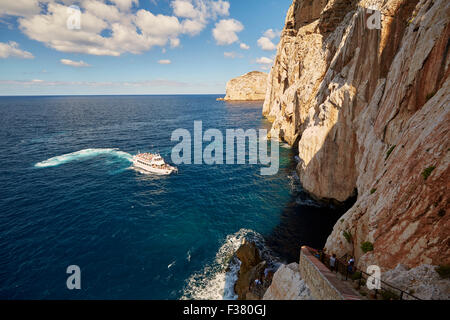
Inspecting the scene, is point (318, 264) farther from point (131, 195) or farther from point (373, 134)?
point (131, 195)

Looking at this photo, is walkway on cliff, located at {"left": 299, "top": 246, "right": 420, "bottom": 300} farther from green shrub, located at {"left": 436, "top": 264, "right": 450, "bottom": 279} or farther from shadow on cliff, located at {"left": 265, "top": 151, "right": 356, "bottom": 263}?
shadow on cliff, located at {"left": 265, "top": 151, "right": 356, "bottom": 263}

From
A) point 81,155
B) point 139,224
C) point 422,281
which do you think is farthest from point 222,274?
point 81,155

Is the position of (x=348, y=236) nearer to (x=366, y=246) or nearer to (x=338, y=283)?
(x=366, y=246)

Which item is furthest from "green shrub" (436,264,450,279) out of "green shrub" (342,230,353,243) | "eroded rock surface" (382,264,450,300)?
"green shrub" (342,230,353,243)

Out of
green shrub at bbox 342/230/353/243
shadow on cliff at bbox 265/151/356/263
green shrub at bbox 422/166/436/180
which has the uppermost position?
green shrub at bbox 422/166/436/180

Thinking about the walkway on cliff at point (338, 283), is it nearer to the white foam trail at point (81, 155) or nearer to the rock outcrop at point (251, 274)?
the rock outcrop at point (251, 274)

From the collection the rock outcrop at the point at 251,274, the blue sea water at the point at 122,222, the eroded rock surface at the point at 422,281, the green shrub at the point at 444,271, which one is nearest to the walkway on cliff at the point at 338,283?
the eroded rock surface at the point at 422,281

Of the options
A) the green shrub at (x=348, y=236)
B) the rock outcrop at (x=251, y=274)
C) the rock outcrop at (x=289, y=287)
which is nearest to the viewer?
the rock outcrop at (x=289, y=287)
